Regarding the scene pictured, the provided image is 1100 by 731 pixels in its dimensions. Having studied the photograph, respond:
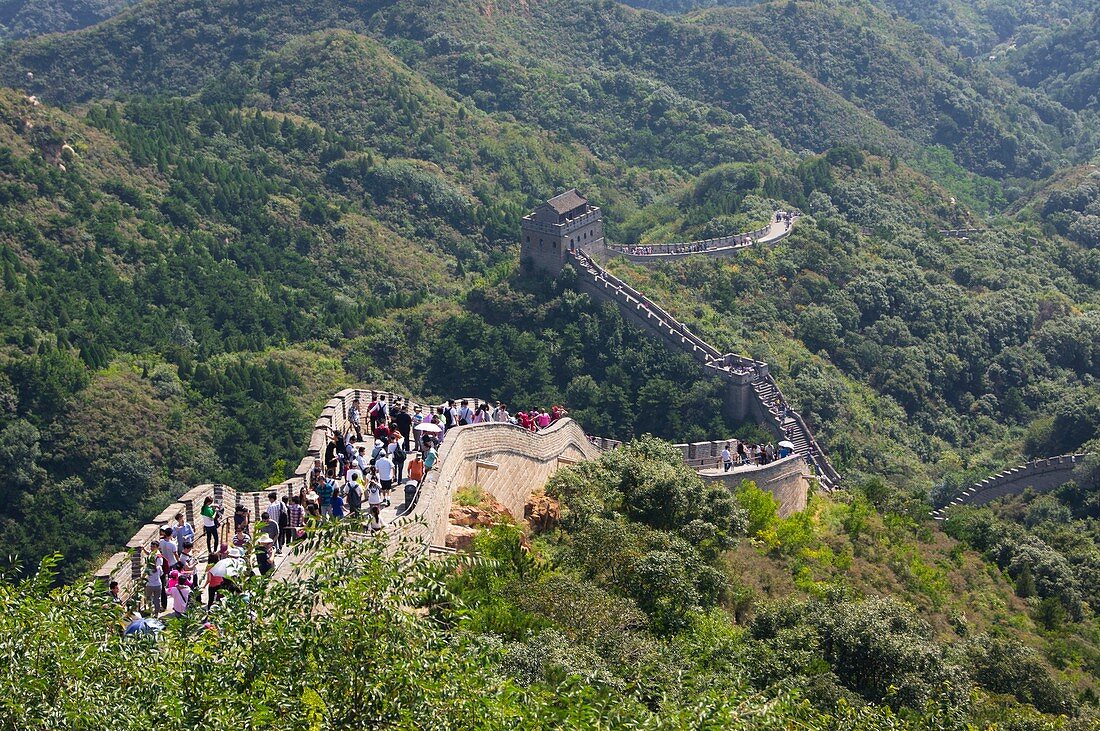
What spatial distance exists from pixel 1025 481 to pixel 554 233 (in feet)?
84.4

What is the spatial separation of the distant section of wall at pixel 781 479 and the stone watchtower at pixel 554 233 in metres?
24.9

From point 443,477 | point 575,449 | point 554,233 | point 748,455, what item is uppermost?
point 443,477

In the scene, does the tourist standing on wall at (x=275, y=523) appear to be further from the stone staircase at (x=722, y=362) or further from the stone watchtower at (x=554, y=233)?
the stone watchtower at (x=554, y=233)

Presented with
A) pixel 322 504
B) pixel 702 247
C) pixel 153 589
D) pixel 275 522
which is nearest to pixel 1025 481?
pixel 702 247

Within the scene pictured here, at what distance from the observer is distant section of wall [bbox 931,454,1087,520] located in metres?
71.8

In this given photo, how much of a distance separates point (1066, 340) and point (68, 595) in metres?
75.7

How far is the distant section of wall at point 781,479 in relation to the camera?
55.1 metres

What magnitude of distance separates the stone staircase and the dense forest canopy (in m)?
1.04

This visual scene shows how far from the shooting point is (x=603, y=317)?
7981 cm

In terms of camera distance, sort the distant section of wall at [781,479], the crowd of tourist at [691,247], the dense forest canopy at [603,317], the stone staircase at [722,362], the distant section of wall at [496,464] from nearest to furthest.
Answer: the dense forest canopy at [603,317]
the distant section of wall at [496,464]
the distant section of wall at [781,479]
the stone staircase at [722,362]
the crowd of tourist at [691,247]

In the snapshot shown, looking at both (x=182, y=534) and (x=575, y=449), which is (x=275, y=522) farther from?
(x=575, y=449)

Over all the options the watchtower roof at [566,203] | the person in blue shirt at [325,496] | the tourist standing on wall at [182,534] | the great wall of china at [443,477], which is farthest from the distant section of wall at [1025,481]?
the tourist standing on wall at [182,534]

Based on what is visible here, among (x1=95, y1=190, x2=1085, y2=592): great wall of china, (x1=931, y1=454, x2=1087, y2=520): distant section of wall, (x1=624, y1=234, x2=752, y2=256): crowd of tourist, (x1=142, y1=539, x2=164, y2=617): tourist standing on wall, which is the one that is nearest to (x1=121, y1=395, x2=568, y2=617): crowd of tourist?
(x1=142, y1=539, x2=164, y2=617): tourist standing on wall

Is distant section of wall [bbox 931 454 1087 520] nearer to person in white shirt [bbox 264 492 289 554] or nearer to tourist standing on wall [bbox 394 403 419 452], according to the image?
tourist standing on wall [bbox 394 403 419 452]
